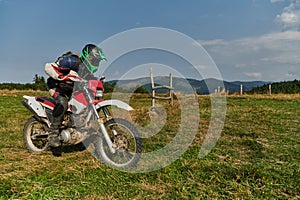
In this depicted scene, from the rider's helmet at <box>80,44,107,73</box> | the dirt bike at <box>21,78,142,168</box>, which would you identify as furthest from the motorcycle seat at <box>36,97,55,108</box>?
the rider's helmet at <box>80,44,107,73</box>

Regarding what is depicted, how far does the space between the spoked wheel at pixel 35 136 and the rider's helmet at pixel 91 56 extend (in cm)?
180

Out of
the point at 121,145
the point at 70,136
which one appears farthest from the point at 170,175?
the point at 70,136

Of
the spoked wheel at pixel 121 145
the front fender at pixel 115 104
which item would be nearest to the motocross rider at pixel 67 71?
the front fender at pixel 115 104

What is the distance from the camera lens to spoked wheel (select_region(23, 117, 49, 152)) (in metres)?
6.23

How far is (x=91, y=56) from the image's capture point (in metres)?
5.33

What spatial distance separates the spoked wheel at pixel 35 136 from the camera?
6.23 meters

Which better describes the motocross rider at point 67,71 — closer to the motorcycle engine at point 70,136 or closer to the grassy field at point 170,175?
the motorcycle engine at point 70,136

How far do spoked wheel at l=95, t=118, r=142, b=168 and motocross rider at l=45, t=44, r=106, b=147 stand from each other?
94cm

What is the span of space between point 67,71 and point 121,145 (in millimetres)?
1748

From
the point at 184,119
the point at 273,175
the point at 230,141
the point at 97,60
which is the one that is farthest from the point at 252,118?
the point at 97,60

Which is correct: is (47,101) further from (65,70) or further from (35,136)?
(65,70)

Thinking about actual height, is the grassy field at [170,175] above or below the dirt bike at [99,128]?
below

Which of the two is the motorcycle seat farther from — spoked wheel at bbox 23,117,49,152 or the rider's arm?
the rider's arm

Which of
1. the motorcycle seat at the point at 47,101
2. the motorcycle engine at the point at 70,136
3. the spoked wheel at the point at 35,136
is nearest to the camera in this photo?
the motorcycle engine at the point at 70,136
